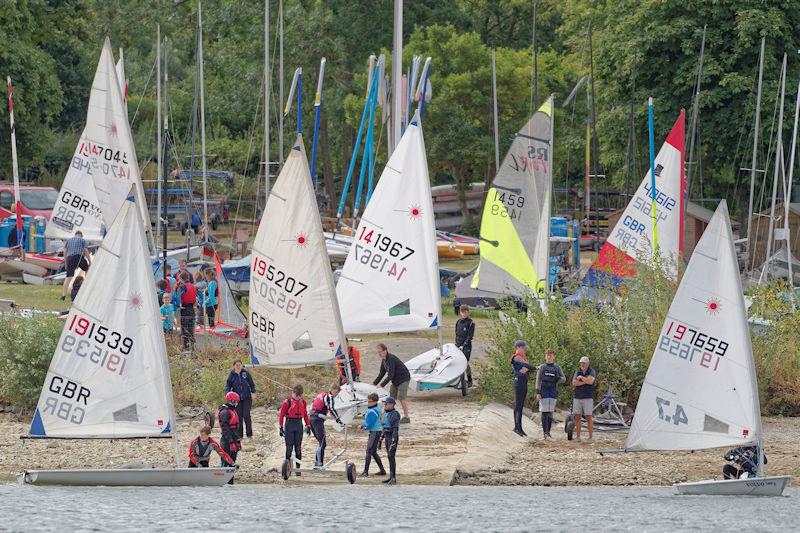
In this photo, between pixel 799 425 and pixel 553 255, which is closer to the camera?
pixel 799 425

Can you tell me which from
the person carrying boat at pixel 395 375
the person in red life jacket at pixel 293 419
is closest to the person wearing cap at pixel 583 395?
the person carrying boat at pixel 395 375

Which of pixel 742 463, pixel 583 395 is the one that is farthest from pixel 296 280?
pixel 742 463

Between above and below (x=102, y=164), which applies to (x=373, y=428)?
below

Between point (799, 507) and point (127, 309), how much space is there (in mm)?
9459

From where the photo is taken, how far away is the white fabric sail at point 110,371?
20516 mm

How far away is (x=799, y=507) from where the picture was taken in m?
20.4

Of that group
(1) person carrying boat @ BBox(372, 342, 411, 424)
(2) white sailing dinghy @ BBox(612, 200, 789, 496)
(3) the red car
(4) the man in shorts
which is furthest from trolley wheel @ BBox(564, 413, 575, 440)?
(3) the red car

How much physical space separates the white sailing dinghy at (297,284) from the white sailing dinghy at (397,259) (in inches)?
123

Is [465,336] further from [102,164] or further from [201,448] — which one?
[201,448]

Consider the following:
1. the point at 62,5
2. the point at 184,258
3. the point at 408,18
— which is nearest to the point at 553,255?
the point at 184,258

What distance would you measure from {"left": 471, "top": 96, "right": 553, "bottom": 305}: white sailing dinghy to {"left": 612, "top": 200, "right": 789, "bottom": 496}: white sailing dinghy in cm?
957

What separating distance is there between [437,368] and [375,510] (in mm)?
9414

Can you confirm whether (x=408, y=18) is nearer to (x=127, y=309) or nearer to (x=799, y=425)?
(x=799, y=425)

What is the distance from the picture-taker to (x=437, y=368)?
2867 cm
